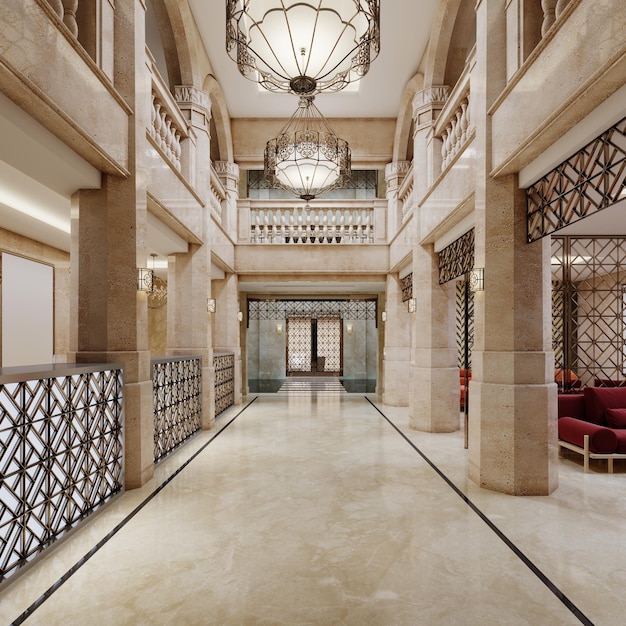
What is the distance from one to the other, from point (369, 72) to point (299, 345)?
1220 centimetres

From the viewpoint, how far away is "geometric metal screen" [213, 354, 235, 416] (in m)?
8.18

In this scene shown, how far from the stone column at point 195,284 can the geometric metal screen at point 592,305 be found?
530 centimetres

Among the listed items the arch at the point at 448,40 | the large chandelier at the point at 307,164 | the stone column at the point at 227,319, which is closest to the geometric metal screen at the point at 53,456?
the large chandelier at the point at 307,164

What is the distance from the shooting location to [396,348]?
386 inches

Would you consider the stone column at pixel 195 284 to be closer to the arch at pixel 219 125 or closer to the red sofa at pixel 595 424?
the arch at pixel 219 125

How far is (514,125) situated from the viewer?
379cm

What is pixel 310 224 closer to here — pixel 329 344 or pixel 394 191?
pixel 394 191

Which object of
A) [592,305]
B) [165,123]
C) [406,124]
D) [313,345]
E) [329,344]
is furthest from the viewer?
[329,344]

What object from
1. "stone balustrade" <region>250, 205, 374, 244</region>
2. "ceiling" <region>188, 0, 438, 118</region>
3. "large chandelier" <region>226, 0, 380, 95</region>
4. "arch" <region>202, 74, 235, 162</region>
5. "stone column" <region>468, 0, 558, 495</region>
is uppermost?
"ceiling" <region>188, 0, 438, 118</region>

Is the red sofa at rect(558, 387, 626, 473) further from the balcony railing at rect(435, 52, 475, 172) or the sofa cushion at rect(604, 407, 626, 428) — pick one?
the balcony railing at rect(435, 52, 475, 172)

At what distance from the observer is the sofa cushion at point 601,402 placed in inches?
217

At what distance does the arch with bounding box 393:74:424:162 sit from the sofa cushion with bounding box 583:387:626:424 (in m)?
5.91

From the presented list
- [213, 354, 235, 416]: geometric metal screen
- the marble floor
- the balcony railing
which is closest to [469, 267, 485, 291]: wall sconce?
the balcony railing

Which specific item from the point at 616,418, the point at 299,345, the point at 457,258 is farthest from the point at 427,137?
the point at 299,345
